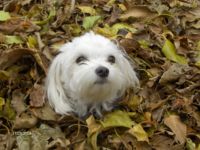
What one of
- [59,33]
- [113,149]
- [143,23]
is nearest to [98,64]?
[113,149]

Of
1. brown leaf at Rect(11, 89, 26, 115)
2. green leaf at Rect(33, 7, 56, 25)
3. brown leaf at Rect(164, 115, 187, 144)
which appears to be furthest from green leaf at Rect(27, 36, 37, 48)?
brown leaf at Rect(164, 115, 187, 144)

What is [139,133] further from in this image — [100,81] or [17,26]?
[17,26]

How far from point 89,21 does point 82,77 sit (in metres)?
0.97

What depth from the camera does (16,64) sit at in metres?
3.76

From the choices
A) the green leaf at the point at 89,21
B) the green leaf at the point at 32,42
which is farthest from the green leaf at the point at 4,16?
the green leaf at the point at 89,21

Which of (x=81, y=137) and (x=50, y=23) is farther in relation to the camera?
(x=50, y=23)

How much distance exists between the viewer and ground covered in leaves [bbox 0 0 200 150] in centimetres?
343

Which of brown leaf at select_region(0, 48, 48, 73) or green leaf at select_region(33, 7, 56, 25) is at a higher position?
green leaf at select_region(33, 7, 56, 25)

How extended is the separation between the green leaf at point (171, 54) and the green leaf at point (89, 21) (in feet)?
1.63

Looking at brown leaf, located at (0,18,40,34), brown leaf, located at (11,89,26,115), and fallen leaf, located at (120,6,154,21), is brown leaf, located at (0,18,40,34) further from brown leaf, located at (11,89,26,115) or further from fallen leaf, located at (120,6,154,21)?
fallen leaf, located at (120,6,154,21)

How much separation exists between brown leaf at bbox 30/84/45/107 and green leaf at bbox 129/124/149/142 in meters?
0.51

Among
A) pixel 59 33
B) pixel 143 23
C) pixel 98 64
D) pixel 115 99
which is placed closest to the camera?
pixel 98 64

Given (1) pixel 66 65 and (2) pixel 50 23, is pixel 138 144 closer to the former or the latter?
(1) pixel 66 65

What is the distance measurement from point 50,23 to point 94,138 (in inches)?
43.8
